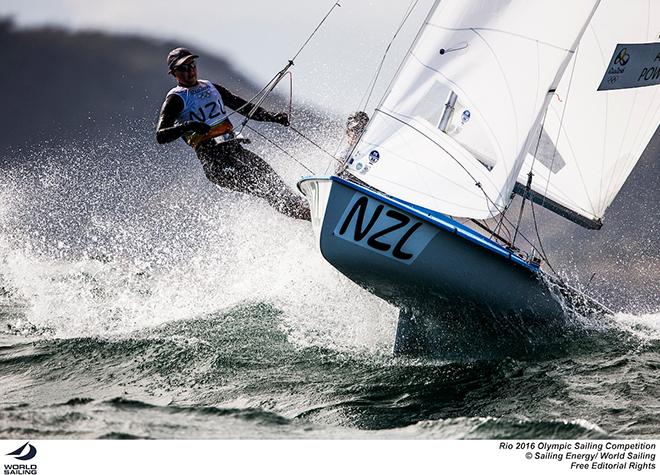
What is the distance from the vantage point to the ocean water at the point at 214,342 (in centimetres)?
326

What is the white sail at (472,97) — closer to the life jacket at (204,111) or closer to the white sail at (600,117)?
the white sail at (600,117)

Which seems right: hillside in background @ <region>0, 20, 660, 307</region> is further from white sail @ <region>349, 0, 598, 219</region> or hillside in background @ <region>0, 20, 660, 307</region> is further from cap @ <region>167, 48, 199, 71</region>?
white sail @ <region>349, 0, 598, 219</region>

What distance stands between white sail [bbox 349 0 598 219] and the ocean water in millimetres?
780

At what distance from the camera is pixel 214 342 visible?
13.9 feet

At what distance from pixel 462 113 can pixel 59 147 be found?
10.5 ft

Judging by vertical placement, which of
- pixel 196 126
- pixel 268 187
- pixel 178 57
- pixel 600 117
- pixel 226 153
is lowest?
pixel 268 187

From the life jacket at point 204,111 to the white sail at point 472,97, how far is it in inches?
35.2

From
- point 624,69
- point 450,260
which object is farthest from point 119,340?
point 624,69

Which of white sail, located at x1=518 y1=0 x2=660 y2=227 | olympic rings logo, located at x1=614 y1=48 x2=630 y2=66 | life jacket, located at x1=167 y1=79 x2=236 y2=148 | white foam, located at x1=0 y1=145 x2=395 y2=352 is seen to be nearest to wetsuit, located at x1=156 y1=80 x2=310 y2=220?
life jacket, located at x1=167 y1=79 x2=236 y2=148

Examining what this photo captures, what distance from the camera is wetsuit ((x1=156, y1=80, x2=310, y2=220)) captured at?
4234 mm
